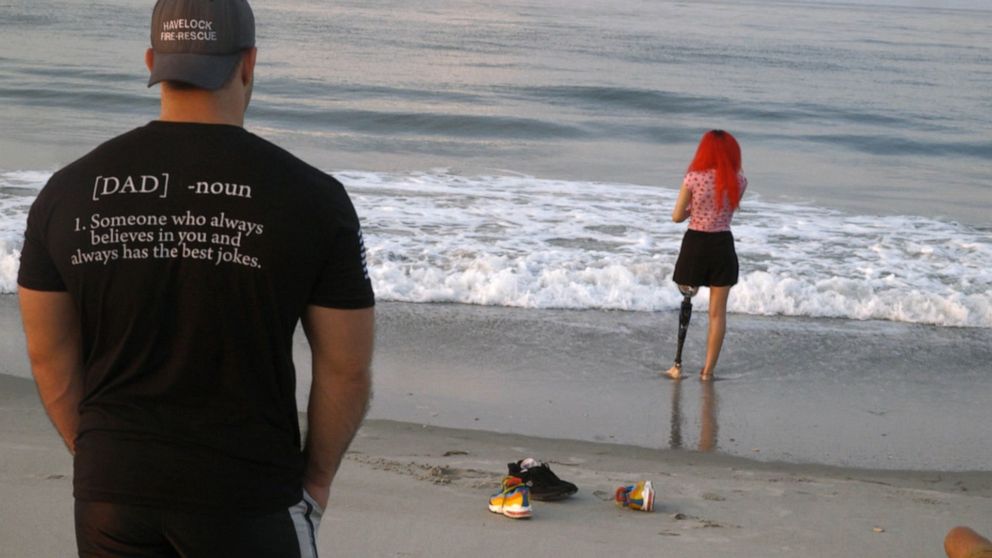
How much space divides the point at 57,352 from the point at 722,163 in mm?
5874

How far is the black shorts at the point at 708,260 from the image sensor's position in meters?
7.62

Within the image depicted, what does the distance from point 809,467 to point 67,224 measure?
4635 mm

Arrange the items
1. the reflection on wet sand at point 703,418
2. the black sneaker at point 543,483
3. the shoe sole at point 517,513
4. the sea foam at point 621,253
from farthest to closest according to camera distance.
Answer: the sea foam at point 621,253
the reflection on wet sand at point 703,418
the black sneaker at point 543,483
the shoe sole at point 517,513

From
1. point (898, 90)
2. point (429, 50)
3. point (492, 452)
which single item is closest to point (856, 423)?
point (492, 452)

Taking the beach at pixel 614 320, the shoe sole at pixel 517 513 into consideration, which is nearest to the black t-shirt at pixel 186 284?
the beach at pixel 614 320

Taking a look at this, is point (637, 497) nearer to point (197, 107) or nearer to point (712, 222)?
point (197, 107)

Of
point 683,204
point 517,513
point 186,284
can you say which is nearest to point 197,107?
point 186,284

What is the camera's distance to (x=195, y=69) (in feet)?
6.66

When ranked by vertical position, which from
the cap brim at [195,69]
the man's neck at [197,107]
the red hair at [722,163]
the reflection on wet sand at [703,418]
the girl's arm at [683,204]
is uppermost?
the cap brim at [195,69]

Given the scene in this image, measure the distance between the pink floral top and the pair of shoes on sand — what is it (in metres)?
3.17

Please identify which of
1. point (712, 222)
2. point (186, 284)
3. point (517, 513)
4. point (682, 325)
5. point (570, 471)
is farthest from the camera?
point (682, 325)

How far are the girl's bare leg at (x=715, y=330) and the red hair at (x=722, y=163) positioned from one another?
59cm

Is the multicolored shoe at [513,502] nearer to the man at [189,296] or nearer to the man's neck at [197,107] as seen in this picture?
the man at [189,296]

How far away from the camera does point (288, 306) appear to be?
2.00 metres
